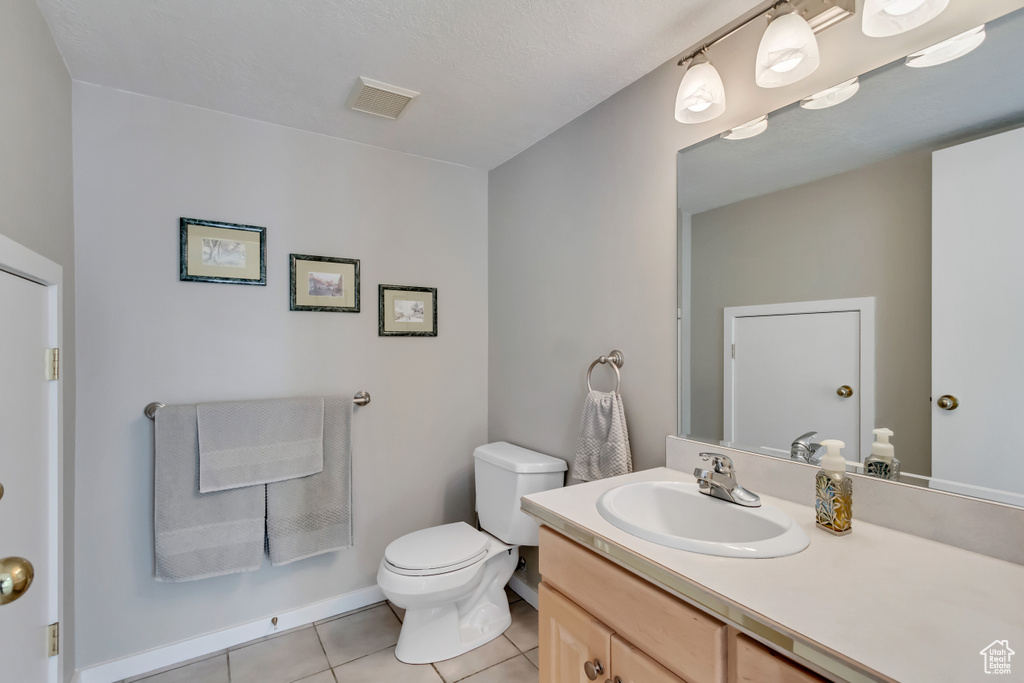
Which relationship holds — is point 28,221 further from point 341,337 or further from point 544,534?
point 544,534

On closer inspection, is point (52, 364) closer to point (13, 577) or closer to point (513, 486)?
point (13, 577)

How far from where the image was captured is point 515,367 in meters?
2.48

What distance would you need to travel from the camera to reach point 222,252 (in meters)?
2.03

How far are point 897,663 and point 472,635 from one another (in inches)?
69.6

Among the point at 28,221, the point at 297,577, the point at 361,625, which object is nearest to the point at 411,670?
the point at 361,625

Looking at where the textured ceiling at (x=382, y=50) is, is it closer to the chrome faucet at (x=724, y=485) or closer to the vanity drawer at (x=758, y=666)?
the chrome faucet at (x=724, y=485)

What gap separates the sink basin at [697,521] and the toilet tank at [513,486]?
2.34 ft

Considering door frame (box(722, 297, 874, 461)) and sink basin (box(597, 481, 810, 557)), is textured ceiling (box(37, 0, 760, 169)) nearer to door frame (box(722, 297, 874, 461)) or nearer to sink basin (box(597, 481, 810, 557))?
door frame (box(722, 297, 874, 461))

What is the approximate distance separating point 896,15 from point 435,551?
212 cm

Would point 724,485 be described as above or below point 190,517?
above

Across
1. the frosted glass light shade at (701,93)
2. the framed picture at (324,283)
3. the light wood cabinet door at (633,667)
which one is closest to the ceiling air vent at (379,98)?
the framed picture at (324,283)

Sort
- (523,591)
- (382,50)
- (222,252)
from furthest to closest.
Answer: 1. (523,591)
2. (222,252)
3. (382,50)

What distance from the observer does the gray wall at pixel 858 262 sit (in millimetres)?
1071

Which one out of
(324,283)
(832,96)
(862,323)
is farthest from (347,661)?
(832,96)
